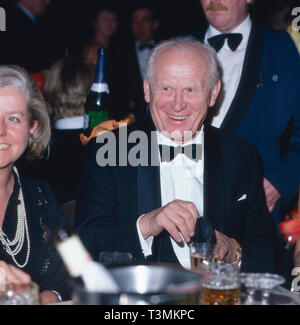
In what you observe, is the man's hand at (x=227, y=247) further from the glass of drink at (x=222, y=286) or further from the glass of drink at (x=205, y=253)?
the glass of drink at (x=222, y=286)

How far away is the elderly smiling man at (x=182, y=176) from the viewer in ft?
7.87

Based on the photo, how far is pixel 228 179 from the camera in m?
2.53

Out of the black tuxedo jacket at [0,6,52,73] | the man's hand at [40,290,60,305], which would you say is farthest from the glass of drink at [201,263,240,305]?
the black tuxedo jacket at [0,6,52,73]

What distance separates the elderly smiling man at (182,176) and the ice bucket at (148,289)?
1095 mm

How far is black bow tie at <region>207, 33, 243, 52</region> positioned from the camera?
330 cm

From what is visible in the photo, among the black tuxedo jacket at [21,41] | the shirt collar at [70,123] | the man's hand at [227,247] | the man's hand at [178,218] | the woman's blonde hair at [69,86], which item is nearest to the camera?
the man's hand at [178,218]

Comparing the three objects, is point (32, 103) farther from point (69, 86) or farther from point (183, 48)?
point (69, 86)

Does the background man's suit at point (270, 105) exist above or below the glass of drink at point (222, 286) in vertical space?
above

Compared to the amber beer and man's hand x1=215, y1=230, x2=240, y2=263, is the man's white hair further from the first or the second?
the amber beer

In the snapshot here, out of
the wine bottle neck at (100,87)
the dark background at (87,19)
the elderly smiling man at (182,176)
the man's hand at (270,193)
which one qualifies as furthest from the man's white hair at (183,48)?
the dark background at (87,19)

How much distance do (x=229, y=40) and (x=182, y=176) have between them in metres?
1.19

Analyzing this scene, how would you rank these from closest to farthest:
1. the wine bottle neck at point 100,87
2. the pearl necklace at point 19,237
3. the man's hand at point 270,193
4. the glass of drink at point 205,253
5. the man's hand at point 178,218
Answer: the glass of drink at point 205,253, the man's hand at point 178,218, the pearl necklace at point 19,237, the man's hand at point 270,193, the wine bottle neck at point 100,87
